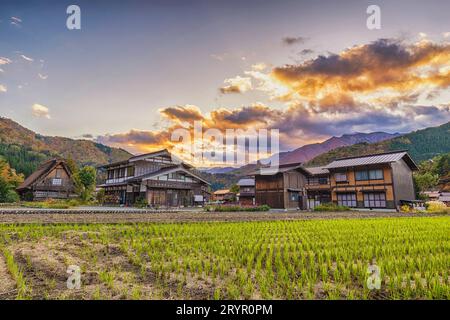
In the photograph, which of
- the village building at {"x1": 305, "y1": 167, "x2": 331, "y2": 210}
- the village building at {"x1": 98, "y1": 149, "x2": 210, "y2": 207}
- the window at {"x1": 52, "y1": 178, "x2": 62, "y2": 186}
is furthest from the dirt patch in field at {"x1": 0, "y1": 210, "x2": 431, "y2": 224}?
the window at {"x1": 52, "y1": 178, "x2": 62, "y2": 186}

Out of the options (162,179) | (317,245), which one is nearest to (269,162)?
(162,179)

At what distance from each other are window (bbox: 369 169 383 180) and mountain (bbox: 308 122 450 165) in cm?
5734

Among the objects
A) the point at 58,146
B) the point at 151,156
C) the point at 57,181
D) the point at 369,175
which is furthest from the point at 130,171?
the point at 58,146

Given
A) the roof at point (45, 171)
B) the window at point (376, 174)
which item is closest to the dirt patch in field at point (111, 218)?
the window at point (376, 174)

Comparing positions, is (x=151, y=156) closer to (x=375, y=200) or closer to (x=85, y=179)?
(x=85, y=179)

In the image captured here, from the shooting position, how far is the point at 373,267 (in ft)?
16.7

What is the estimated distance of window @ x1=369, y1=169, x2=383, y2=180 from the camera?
A: 3308 centimetres

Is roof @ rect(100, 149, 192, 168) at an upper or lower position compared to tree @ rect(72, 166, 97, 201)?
upper

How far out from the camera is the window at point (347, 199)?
35.4 meters

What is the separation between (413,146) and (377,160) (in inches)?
3550

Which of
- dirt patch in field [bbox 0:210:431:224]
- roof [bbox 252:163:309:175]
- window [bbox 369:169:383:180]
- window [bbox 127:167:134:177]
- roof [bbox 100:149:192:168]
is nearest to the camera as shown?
dirt patch in field [bbox 0:210:431:224]

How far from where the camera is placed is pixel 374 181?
3347cm

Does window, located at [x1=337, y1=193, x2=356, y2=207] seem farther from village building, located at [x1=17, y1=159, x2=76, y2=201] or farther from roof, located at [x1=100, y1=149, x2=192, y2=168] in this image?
village building, located at [x1=17, y1=159, x2=76, y2=201]

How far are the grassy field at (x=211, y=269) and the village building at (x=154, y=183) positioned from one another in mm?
24424
